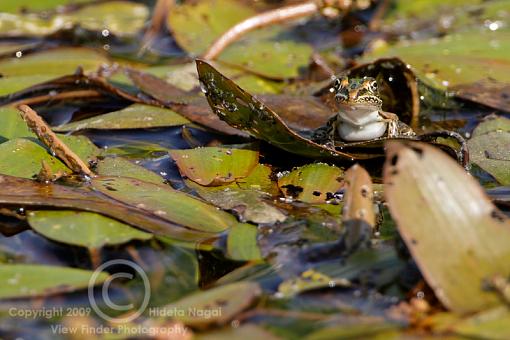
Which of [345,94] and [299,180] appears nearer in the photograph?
[299,180]

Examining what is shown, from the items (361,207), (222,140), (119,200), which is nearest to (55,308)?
(119,200)

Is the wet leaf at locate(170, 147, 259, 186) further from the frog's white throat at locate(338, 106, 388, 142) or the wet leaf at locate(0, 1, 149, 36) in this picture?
the wet leaf at locate(0, 1, 149, 36)

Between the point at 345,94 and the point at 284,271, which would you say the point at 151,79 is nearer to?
the point at 345,94

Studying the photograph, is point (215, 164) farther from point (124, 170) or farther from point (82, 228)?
point (82, 228)

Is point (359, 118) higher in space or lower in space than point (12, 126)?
higher

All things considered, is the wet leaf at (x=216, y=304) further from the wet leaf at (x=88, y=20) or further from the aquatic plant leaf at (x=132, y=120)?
the wet leaf at (x=88, y=20)

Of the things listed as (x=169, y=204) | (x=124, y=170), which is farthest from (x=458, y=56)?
(x=169, y=204)

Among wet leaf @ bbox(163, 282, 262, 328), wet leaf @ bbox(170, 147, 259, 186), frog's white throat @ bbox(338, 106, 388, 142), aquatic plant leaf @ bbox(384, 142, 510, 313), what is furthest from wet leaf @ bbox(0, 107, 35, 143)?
aquatic plant leaf @ bbox(384, 142, 510, 313)
